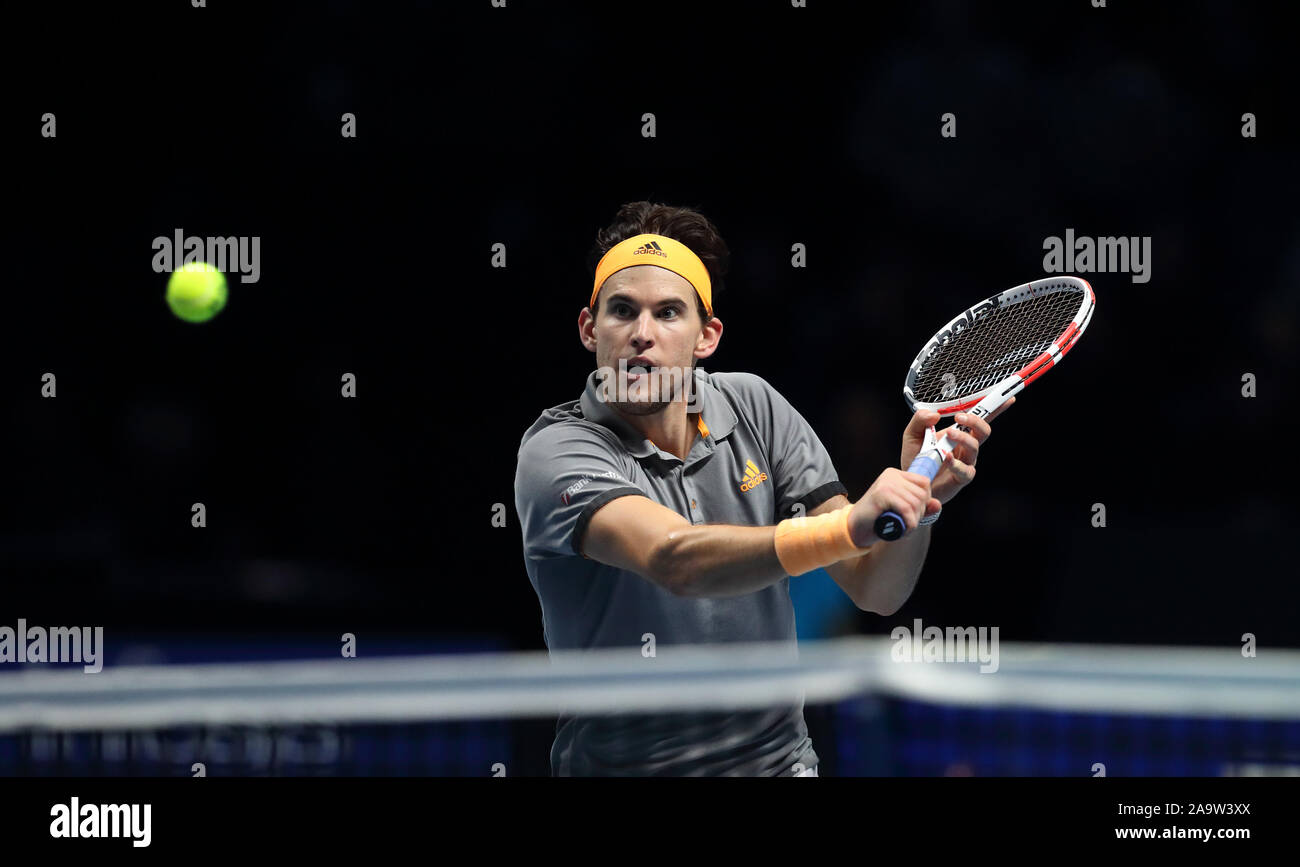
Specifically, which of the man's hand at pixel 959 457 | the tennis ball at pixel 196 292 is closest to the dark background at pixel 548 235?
the tennis ball at pixel 196 292

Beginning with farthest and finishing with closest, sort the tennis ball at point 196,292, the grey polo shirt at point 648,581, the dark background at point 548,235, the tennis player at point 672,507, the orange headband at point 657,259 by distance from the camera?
the tennis ball at point 196,292
the dark background at point 548,235
the orange headband at point 657,259
the grey polo shirt at point 648,581
the tennis player at point 672,507

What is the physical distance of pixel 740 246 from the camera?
6770 millimetres

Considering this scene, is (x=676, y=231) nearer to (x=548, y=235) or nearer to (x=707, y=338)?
(x=707, y=338)

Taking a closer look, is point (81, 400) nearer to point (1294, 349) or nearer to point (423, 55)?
point (423, 55)

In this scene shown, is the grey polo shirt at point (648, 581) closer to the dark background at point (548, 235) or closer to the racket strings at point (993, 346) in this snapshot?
the racket strings at point (993, 346)

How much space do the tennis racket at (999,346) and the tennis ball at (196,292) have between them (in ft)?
14.6

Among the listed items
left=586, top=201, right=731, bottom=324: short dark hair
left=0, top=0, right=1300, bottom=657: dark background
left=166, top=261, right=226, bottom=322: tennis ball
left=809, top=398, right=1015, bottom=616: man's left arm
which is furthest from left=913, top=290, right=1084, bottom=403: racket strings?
left=166, top=261, right=226, bottom=322: tennis ball

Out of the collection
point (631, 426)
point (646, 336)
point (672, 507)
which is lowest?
point (672, 507)

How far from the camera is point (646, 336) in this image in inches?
133

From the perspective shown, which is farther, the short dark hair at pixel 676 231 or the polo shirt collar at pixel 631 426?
the short dark hair at pixel 676 231

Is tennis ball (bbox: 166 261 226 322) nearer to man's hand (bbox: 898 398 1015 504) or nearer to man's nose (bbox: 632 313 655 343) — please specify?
man's nose (bbox: 632 313 655 343)

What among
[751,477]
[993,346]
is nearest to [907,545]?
[751,477]

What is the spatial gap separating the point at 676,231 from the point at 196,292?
4.18m

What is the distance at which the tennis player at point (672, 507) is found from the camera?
3.13 metres
